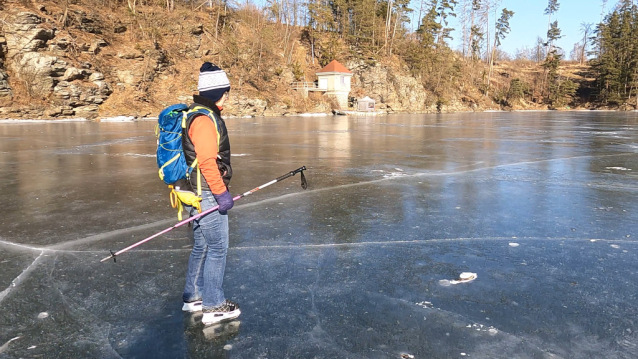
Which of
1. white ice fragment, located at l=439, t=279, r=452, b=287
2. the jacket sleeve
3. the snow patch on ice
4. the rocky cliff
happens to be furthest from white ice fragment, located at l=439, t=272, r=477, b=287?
the rocky cliff

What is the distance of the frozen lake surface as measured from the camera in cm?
295

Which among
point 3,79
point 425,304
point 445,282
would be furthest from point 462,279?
point 3,79

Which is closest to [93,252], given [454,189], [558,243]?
[558,243]

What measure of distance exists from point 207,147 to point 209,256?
892mm

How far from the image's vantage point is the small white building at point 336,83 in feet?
192

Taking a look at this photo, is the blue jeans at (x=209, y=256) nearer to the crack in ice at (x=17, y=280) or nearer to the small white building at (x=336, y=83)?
the crack in ice at (x=17, y=280)

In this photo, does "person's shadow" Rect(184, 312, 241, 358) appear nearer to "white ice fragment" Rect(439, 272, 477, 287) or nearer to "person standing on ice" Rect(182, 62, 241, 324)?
"person standing on ice" Rect(182, 62, 241, 324)

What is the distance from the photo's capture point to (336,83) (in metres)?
58.4

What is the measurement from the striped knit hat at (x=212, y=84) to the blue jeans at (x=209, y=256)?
72 cm

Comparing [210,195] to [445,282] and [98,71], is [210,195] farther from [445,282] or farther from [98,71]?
[98,71]

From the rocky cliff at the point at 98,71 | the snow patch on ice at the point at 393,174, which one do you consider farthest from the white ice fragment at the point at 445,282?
the rocky cliff at the point at 98,71

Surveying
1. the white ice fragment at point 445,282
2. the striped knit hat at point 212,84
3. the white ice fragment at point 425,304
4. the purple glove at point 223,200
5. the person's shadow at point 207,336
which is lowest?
the person's shadow at point 207,336

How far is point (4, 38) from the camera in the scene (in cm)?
3384

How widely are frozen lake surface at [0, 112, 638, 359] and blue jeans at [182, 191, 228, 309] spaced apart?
0.22 meters
